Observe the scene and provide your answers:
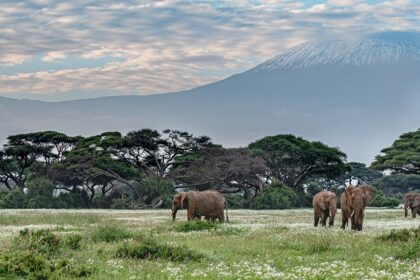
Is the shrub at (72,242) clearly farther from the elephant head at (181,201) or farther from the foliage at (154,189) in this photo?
the foliage at (154,189)

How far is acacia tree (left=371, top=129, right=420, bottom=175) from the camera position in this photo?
7122cm

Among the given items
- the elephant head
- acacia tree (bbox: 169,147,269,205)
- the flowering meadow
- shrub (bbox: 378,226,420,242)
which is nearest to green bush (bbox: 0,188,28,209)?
acacia tree (bbox: 169,147,269,205)

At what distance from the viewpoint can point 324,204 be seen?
97.8 ft

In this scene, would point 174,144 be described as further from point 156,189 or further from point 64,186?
point 64,186

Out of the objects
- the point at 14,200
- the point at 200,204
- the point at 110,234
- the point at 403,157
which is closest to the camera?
the point at 110,234

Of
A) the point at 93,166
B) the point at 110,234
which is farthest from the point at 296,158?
the point at 110,234

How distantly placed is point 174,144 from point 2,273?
6444 centimetres

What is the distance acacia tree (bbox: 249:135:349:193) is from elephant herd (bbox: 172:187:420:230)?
41.4m

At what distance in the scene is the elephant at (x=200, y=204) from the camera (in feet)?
111

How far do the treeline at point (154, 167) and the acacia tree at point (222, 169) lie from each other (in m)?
0.11

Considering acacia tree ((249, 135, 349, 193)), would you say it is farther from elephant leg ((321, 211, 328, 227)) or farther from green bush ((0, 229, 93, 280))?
green bush ((0, 229, 93, 280))

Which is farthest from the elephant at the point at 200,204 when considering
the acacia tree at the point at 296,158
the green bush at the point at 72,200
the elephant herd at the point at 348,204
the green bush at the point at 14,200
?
the acacia tree at the point at 296,158

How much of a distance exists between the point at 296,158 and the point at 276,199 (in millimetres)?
11343

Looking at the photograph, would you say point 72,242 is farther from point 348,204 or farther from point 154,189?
→ point 154,189
